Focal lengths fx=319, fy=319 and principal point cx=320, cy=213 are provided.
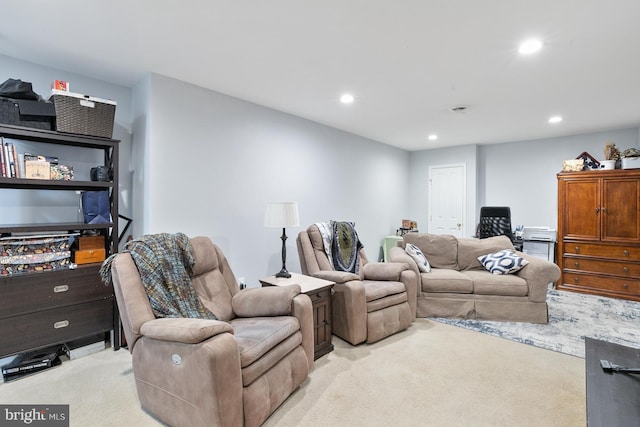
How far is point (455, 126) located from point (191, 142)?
11.9 ft

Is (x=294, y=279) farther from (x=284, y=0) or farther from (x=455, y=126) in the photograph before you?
(x=455, y=126)

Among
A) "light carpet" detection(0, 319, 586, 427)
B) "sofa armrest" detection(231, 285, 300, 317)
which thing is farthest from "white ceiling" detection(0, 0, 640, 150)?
"light carpet" detection(0, 319, 586, 427)

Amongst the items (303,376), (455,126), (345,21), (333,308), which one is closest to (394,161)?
(455,126)

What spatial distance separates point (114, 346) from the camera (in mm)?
2734

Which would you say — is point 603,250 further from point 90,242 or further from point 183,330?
point 90,242

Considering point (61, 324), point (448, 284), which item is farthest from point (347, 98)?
point (61, 324)

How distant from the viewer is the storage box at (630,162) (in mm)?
4242

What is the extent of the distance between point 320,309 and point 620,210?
4.56 m

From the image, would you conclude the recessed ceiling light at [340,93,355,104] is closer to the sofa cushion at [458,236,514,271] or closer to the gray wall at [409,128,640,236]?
the sofa cushion at [458,236,514,271]

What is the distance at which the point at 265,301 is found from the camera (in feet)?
7.78

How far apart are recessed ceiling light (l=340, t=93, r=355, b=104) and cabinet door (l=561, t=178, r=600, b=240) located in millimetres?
3631

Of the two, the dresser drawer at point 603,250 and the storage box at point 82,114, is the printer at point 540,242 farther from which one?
the storage box at point 82,114

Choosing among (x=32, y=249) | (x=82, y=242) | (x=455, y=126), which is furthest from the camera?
(x=455, y=126)

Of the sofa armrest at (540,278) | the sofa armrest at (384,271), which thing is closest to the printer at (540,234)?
the sofa armrest at (540,278)
